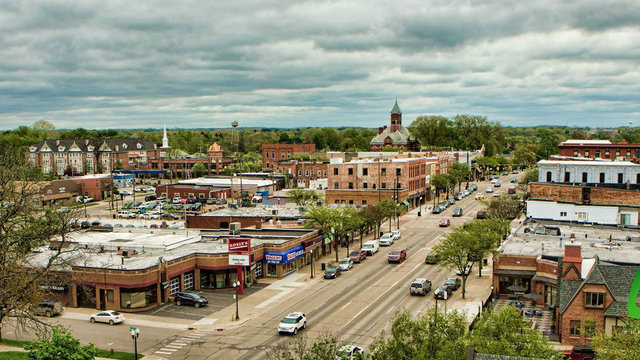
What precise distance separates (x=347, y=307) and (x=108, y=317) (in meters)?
19.3

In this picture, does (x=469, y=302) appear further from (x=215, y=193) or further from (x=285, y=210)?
(x=215, y=193)

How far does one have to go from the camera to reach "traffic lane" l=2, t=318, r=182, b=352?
40.8 metres

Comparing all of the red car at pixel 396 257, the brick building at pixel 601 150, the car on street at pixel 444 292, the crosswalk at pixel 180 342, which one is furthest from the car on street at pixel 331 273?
the brick building at pixel 601 150

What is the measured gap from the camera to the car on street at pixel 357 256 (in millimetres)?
66750

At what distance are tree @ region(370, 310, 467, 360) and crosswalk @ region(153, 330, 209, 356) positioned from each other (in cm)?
1818

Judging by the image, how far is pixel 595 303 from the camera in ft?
127

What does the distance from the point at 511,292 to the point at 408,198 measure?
59.4 meters

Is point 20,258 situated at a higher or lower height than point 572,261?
higher

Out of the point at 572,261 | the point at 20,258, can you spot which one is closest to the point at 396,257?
the point at 572,261

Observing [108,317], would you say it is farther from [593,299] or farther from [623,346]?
[623,346]

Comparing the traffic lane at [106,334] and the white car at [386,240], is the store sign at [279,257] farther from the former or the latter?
the white car at [386,240]

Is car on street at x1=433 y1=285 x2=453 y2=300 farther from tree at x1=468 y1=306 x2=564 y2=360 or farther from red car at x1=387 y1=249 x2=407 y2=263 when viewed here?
tree at x1=468 y1=306 x2=564 y2=360

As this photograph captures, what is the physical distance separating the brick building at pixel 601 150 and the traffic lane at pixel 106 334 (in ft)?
361

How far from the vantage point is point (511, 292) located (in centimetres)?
5100
